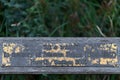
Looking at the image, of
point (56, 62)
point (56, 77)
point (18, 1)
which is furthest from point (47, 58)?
point (18, 1)

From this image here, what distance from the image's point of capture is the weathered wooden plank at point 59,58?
249 cm

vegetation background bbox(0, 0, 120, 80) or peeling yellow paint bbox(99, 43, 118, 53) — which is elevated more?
vegetation background bbox(0, 0, 120, 80)

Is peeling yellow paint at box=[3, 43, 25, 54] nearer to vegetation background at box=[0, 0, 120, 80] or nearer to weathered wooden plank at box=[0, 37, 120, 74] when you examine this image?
weathered wooden plank at box=[0, 37, 120, 74]

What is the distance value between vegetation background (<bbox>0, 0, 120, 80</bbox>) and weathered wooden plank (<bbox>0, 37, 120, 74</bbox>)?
0.16 metres

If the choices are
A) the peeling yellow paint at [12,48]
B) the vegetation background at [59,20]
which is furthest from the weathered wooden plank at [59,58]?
the vegetation background at [59,20]

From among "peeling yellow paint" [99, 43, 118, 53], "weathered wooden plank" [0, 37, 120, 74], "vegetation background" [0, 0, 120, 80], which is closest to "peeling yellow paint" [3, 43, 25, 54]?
"weathered wooden plank" [0, 37, 120, 74]

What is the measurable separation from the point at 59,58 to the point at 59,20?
1.00ft

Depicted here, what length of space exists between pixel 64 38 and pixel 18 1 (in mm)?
451

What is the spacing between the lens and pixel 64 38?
8.27 ft

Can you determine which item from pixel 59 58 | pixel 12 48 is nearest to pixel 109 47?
pixel 59 58

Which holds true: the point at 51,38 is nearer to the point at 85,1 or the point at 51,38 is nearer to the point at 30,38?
the point at 30,38

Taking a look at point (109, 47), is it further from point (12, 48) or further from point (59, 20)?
point (12, 48)

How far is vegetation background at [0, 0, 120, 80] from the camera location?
262 cm

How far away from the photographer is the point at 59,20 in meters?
2.69
